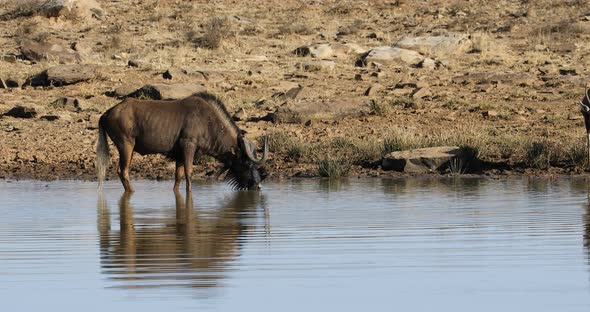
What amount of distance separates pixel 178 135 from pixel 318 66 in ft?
34.4

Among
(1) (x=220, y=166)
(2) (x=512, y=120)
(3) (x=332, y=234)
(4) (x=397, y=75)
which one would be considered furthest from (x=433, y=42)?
(3) (x=332, y=234)

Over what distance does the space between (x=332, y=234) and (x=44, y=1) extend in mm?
25662

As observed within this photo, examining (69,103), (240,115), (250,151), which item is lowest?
(250,151)

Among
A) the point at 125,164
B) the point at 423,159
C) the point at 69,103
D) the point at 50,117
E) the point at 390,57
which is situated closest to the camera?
the point at 125,164

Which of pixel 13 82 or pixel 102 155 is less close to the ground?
pixel 13 82

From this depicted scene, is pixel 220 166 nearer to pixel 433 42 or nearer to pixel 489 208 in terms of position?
pixel 489 208

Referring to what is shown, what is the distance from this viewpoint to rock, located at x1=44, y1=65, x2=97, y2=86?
2491 centimetres

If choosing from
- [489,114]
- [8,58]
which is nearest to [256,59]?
[8,58]

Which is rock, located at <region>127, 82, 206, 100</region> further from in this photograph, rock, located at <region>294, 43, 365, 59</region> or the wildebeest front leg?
the wildebeest front leg

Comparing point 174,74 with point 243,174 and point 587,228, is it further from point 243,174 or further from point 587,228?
point 587,228

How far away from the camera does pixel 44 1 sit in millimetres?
35188

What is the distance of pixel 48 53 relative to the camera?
27875 millimetres

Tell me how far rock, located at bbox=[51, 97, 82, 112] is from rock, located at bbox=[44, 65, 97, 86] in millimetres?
1665

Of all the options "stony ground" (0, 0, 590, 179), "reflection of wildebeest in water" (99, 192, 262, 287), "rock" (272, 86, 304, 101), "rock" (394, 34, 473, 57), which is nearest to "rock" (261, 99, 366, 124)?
"stony ground" (0, 0, 590, 179)
